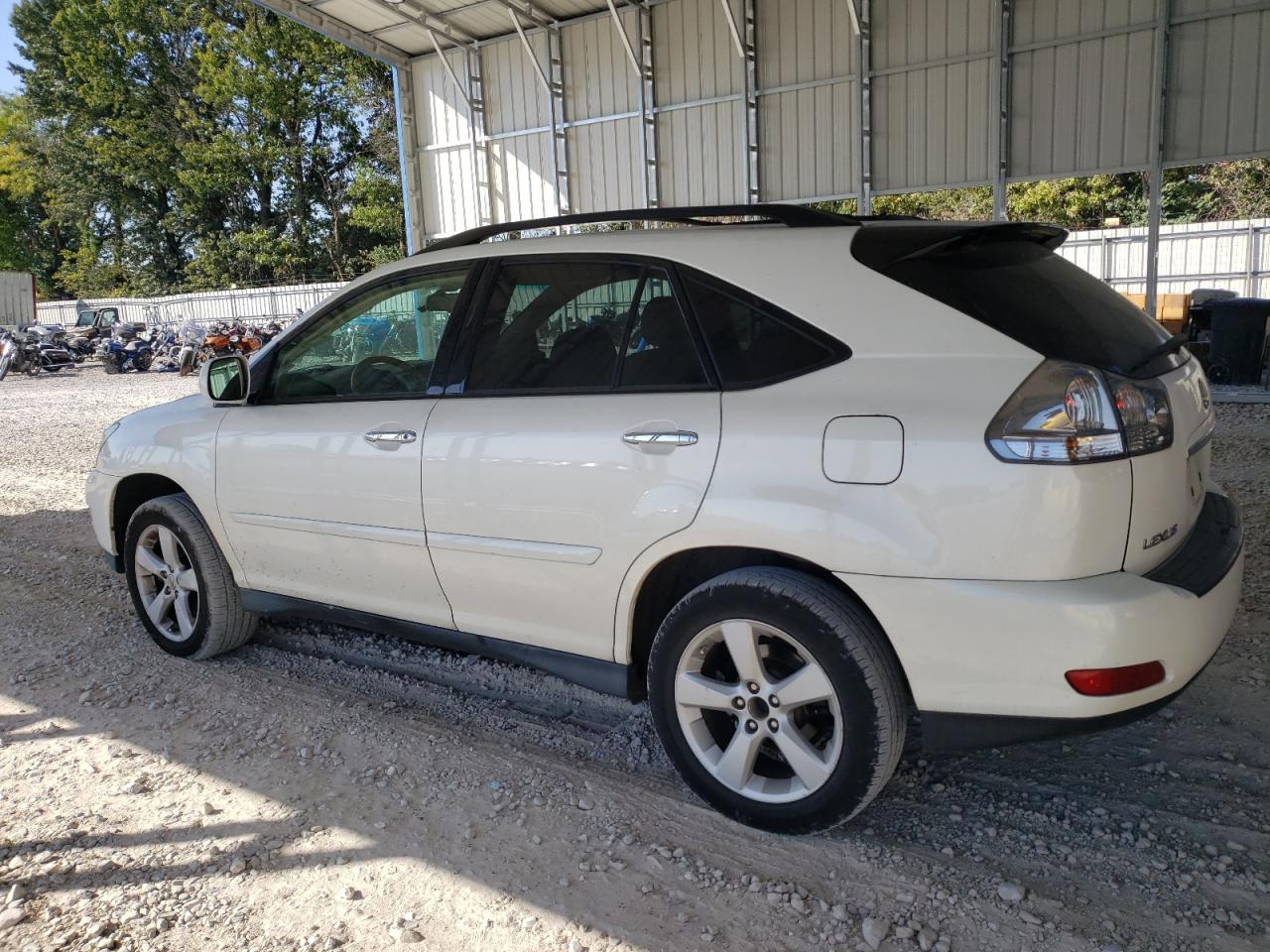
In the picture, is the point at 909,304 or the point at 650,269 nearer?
the point at 909,304

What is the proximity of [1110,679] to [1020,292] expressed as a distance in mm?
1070

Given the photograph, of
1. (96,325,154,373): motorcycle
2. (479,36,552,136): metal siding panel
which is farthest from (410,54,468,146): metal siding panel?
(96,325,154,373): motorcycle

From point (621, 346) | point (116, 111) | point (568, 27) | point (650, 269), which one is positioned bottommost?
point (621, 346)

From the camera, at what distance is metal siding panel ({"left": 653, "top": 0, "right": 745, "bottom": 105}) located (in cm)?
1560

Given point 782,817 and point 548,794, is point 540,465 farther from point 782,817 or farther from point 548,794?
point 782,817

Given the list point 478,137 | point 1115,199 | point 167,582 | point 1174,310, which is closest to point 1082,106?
point 1174,310

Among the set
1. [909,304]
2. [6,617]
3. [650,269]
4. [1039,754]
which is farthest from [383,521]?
[6,617]

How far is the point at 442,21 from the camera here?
17625mm

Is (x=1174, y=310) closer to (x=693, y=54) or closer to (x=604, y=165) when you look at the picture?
(x=693, y=54)

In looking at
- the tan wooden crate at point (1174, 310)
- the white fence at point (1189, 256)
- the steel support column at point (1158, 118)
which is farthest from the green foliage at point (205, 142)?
the steel support column at point (1158, 118)

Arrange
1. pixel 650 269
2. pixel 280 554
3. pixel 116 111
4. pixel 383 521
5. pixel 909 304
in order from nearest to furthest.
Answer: pixel 909 304 < pixel 650 269 < pixel 383 521 < pixel 280 554 < pixel 116 111

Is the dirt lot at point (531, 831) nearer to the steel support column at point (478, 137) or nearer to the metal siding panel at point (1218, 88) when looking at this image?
the metal siding panel at point (1218, 88)

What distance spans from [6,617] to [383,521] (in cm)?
289

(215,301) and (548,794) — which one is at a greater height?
(215,301)
